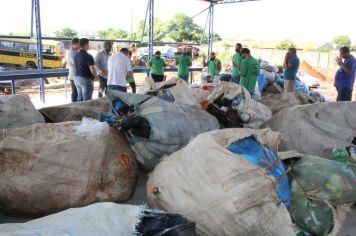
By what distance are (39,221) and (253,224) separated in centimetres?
86

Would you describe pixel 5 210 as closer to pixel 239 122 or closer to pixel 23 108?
pixel 23 108

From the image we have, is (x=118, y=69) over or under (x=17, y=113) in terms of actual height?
over

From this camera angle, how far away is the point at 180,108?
2.56 metres

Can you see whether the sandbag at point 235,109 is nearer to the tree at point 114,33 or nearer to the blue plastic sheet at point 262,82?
the blue plastic sheet at point 262,82

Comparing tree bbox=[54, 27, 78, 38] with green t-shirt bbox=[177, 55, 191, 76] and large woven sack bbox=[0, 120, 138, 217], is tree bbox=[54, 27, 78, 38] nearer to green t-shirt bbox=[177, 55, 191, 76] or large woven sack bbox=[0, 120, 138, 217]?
green t-shirt bbox=[177, 55, 191, 76]

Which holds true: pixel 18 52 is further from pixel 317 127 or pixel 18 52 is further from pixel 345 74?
pixel 317 127

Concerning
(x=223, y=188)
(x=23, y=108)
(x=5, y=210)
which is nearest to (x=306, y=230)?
(x=223, y=188)

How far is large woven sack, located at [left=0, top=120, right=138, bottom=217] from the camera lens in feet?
5.98

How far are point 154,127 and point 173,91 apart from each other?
31.2 inches

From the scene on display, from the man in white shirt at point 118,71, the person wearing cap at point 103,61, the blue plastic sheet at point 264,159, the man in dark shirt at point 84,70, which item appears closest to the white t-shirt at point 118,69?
the man in white shirt at point 118,71

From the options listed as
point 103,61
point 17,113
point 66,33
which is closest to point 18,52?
point 103,61

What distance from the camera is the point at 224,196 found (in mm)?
1555

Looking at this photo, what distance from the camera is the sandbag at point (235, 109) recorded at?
2.87 metres

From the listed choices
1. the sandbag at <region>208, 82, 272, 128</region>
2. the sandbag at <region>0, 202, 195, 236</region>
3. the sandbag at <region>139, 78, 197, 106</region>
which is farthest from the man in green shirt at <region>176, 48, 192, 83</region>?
the sandbag at <region>0, 202, 195, 236</region>
